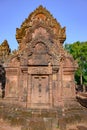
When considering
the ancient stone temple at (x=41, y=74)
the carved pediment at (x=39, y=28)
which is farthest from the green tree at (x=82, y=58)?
the ancient stone temple at (x=41, y=74)

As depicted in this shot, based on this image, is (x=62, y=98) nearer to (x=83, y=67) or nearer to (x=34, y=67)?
(x=34, y=67)

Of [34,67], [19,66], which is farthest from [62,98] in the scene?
[19,66]

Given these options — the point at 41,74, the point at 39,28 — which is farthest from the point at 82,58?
the point at 41,74

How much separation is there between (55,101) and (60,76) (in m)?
1.42

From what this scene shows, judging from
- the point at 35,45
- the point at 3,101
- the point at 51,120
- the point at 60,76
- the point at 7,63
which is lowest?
the point at 51,120

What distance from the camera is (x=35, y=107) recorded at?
395 inches

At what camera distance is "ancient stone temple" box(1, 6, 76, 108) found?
33.5 ft

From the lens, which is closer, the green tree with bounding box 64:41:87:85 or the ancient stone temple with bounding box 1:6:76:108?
the ancient stone temple with bounding box 1:6:76:108

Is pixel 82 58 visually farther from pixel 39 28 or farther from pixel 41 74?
pixel 41 74

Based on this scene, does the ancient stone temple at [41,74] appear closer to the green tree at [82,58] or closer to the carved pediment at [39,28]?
the carved pediment at [39,28]

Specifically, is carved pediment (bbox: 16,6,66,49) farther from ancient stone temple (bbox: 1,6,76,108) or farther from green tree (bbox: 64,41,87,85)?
green tree (bbox: 64,41,87,85)

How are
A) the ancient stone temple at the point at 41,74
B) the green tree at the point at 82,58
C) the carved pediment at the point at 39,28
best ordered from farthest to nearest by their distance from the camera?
the green tree at the point at 82,58, the carved pediment at the point at 39,28, the ancient stone temple at the point at 41,74

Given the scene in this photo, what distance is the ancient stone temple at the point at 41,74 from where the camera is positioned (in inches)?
402

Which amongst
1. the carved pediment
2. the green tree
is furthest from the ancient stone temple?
the green tree
